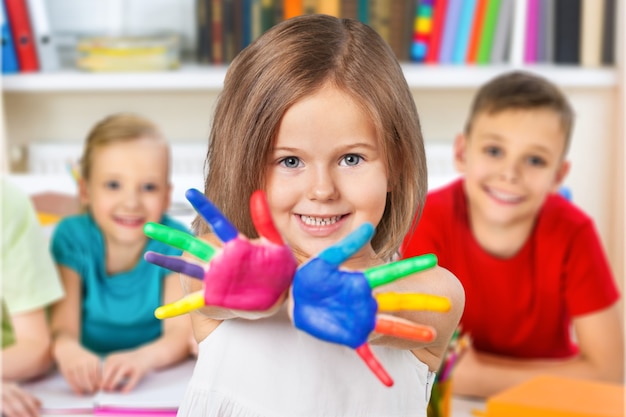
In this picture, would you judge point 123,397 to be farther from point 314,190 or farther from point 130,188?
point 314,190

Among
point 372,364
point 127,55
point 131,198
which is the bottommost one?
point 131,198

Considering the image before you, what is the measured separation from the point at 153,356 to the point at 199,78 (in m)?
1.06

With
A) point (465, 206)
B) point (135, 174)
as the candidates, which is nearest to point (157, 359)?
point (135, 174)

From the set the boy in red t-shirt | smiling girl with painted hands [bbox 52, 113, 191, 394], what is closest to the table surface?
the boy in red t-shirt

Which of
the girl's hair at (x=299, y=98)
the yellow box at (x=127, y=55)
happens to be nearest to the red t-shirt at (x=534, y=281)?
the girl's hair at (x=299, y=98)

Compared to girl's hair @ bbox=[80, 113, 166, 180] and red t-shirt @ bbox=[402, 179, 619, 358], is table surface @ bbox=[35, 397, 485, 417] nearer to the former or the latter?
red t-shirt @ bbox=[402, 179, 619, 358]

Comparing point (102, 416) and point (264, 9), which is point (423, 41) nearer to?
point (264, 9)

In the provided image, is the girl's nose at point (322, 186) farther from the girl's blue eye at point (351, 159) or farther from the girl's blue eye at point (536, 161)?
the girl's blue eye at point (536, 161)

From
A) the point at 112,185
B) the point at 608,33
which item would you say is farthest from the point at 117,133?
the point at 608,33

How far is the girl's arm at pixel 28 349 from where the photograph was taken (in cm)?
139

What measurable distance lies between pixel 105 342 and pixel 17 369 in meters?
0.25

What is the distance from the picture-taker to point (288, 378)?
678 mm

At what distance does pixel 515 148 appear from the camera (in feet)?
4.75

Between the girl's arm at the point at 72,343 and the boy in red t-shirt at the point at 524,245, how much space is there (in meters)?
0.57
